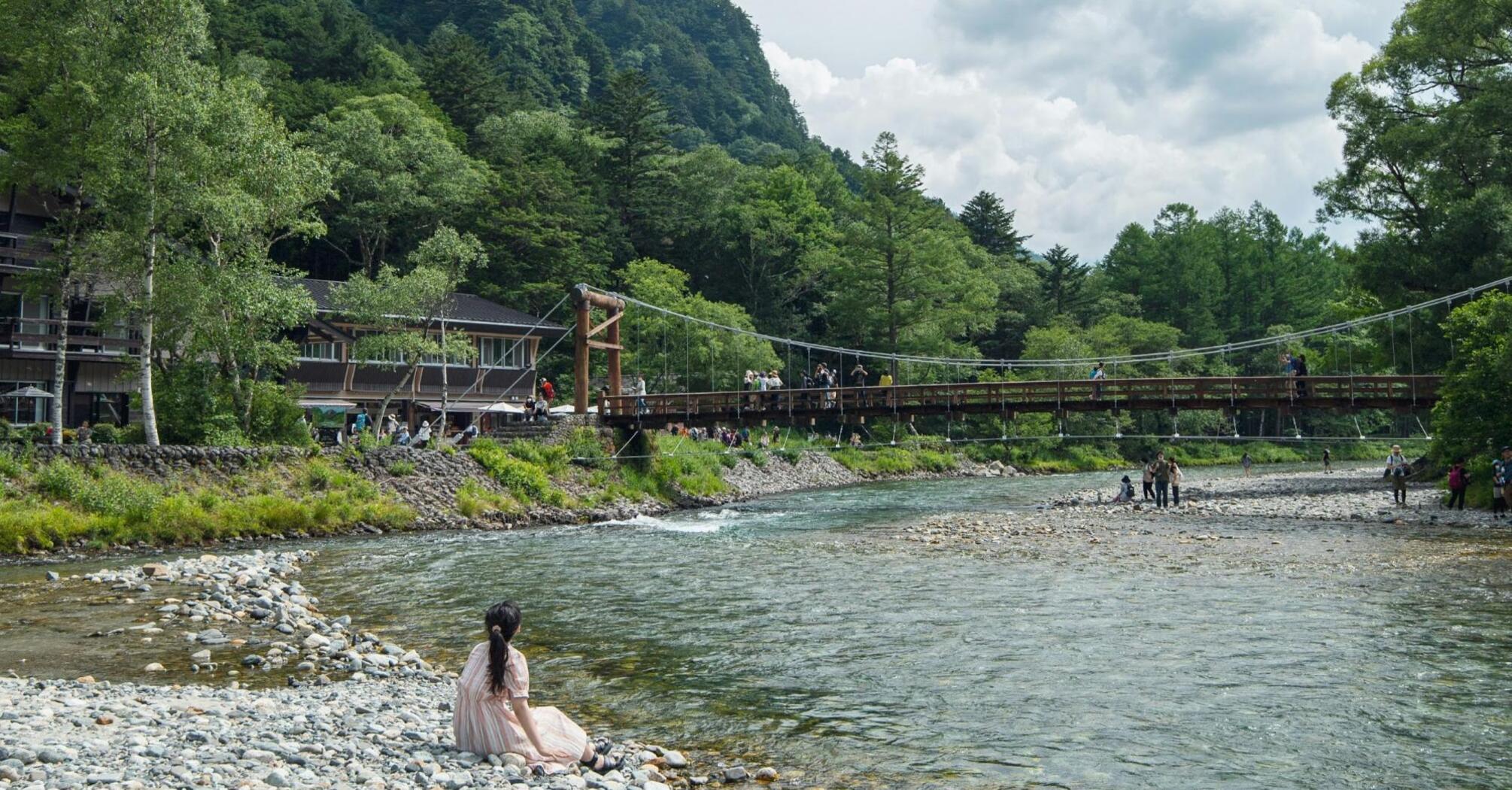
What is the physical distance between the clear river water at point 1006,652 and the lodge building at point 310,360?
17580mm

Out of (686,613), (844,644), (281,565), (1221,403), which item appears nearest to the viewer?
(844,644)

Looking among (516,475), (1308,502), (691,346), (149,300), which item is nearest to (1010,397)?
(1308,502)

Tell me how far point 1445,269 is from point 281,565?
3805 cm

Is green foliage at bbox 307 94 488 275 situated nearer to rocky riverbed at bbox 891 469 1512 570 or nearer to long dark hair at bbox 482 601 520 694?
rocky riverbed at bbox 891 469 1512 570

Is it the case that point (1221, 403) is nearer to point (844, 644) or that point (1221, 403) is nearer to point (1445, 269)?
point (1445, 269)

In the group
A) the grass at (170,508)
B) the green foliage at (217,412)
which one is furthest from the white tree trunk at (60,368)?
Answer: the grass at (170,508)

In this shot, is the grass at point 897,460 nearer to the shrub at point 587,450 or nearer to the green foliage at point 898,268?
the green foliage at point 898,268

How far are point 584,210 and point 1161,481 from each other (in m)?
39.4

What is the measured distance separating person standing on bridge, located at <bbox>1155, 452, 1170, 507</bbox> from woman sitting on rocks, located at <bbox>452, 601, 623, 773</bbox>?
28508mm

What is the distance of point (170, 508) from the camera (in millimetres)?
23188

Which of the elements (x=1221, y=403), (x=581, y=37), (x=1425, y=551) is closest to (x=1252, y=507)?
(x=1221, y=403)

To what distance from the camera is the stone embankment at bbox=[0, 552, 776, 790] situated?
6.88m

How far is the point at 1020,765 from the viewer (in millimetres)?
8359

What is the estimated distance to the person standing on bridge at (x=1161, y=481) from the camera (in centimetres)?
3331
